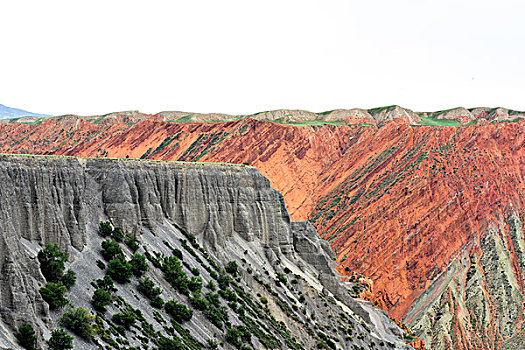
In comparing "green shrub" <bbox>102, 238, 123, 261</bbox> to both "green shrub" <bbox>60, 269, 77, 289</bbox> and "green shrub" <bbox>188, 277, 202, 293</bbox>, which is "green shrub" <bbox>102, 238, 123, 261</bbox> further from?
"green shrub" <bbox>188, 277, 202, 293</bbox>

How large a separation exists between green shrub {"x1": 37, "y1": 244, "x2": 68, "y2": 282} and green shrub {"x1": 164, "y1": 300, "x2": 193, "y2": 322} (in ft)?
32.8

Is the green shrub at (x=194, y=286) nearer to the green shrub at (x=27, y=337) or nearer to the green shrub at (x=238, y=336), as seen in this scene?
the green shrub at (x=238, y=336)

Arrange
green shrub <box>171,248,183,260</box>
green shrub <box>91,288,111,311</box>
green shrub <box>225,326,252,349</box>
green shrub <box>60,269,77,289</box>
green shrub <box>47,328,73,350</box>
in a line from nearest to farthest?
green shrub <box>47,328,73,350</box>, green shrub <box>60,269,77,289</box>, green shrub <box>91,288,111,311</box>, green shrub <box>225,326,252,349</box>, green shrub <box>171,248,183,260</box>

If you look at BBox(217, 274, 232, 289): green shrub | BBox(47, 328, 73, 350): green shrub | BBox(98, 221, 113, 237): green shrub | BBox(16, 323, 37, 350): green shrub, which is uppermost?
BBox(98, 221, 113, 237): green shrub

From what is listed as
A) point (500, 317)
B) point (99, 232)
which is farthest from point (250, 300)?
point (500, 317)

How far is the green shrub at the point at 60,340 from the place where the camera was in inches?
1230

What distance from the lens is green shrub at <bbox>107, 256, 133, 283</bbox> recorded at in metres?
43.0

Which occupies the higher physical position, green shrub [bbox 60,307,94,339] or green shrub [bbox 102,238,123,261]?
green shrub [bbox 102,238,123,261]

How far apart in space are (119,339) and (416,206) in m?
97.8

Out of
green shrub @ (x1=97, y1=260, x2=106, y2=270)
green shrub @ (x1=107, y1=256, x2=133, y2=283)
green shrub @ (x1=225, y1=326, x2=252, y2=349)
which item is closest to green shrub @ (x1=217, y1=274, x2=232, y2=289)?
green shrub @ (x1=225, y1=326, x2=252, y2=349)

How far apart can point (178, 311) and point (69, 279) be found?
10.8 meters

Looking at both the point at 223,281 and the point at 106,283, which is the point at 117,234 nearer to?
the point at 106,283

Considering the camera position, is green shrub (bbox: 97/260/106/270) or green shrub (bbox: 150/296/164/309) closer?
green shrub (bbox: 97/260/106/270)

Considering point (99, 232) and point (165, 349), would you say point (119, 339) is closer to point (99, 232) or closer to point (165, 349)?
point (165, 349)
